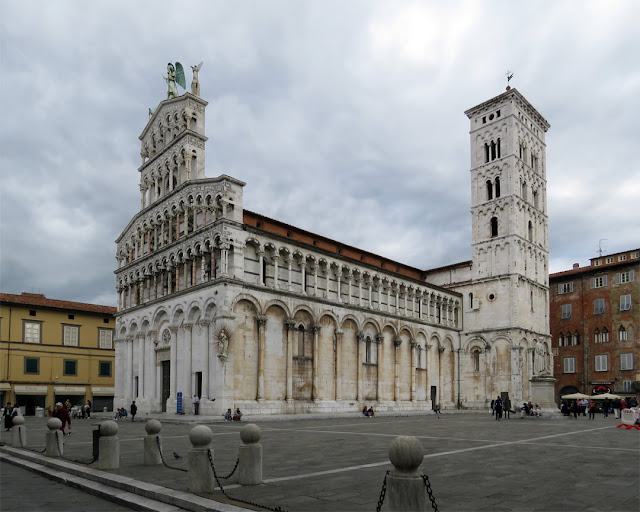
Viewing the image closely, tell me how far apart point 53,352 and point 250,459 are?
47222 mm

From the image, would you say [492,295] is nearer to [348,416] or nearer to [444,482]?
[348,416]

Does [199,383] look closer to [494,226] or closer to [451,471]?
[451,471]

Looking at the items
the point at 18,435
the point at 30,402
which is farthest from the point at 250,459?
the point at 30,402

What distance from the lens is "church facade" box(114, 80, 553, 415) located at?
115 feet

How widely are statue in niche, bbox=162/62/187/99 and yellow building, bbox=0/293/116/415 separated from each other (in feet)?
74.1

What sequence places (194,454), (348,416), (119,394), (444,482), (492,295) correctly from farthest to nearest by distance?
1. (492,295)
2. (119,394)
3. (348,416)
4. (444,482)
5. (194,454)

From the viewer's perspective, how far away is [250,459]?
32.9 ft

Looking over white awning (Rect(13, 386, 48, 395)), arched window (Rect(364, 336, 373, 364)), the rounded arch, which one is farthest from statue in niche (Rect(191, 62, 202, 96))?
white awning (Rect(13, 386, 48, 395))

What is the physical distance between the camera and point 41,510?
8.82m

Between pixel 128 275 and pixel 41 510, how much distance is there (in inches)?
1489

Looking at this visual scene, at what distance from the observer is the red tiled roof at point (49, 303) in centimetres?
4969

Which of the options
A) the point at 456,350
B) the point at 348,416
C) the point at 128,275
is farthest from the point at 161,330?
the point at 456,350

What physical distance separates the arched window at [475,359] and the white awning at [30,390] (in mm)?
39083

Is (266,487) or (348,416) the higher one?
(266,487)
